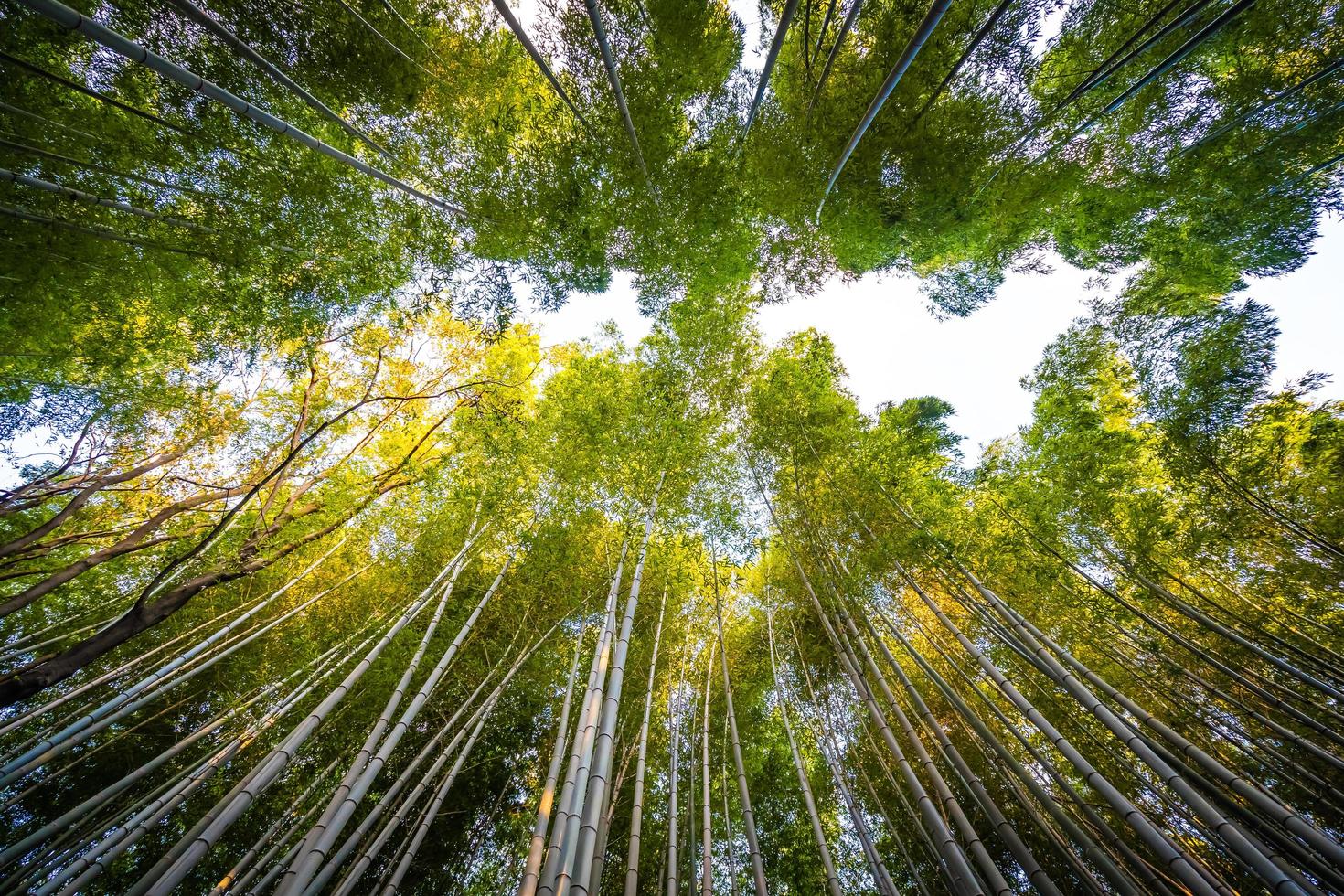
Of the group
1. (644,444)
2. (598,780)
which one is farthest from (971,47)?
(598,780)

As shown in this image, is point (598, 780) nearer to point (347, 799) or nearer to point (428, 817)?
point (347, 799)

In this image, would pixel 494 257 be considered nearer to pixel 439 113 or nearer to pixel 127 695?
pixel 439 113

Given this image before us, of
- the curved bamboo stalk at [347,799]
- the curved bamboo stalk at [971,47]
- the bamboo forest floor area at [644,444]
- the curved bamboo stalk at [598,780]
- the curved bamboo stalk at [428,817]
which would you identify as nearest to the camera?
the curved bamboo stalk at [598,780]

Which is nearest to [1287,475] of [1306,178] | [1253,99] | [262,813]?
[1306,178]

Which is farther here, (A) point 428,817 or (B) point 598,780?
(A) point 428,817

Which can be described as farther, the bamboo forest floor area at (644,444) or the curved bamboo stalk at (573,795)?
the bamboo forest floor area at (644,444)

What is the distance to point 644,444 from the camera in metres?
4.51

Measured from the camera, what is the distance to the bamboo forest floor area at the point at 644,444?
10.2 ft

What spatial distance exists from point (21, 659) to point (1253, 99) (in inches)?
458

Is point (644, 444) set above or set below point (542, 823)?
above

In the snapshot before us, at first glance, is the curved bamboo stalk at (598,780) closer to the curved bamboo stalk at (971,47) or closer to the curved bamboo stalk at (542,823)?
the curved bamboo stalk at (542,823)

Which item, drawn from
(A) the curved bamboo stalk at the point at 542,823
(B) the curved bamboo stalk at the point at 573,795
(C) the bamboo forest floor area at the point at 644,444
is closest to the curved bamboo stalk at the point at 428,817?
(C) the bamboo forest floor area at the point at 644,444

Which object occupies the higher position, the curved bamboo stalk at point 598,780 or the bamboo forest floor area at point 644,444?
the bamboo forest floor area at point 644,444

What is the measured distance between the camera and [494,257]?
13.9ft
